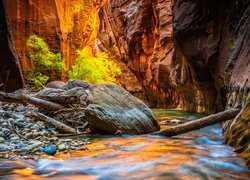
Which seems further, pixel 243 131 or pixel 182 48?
pixel 182 48

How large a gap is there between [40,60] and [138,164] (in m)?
17.7

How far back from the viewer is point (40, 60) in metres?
20.5

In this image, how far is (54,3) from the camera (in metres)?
23.1

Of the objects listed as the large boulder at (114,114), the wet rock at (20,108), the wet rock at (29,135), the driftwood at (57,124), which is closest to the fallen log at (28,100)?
the large boulder at (114,114)

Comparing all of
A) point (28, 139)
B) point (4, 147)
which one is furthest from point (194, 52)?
point (4, 147)

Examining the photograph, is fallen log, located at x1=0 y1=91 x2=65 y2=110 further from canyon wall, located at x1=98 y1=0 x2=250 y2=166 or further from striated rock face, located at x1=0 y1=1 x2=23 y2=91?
canyon wall, located at x1=98 y1=0 x2=250 y2=166

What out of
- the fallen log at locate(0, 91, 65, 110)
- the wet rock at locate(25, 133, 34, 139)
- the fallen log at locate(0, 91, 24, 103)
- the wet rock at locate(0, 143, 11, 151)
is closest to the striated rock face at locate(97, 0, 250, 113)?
the wet rock at locate(25, 133, 34, 139)

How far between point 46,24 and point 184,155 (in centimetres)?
2016

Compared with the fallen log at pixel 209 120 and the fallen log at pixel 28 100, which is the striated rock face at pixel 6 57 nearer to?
the fallen log at pixel 28 100

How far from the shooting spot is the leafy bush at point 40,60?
19.5 meters

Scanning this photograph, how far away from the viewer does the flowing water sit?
3.82 metres

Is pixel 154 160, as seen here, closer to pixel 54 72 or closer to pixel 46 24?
pixel 54 72

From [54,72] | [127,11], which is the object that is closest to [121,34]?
[127,11]

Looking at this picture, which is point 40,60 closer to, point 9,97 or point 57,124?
point 9,97
